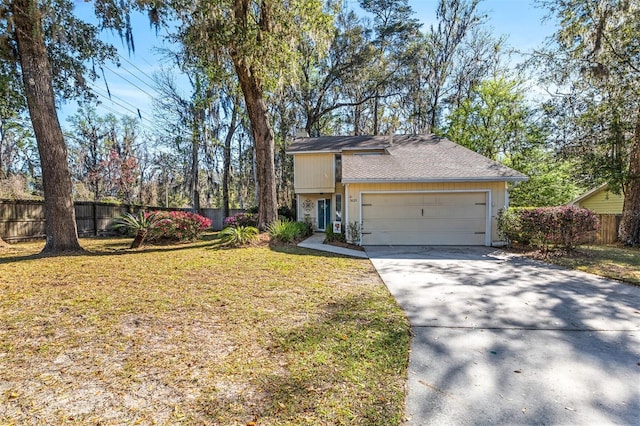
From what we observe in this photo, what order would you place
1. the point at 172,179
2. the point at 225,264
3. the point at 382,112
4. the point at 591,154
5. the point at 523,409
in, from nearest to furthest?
the point at 523,409, the point at 225,264, the point at 591,154, the point at 382,112, the point at 172,179

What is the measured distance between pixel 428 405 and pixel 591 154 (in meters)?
13.1

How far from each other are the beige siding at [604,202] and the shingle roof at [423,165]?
937cm

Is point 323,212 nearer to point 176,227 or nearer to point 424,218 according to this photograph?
point 424,218

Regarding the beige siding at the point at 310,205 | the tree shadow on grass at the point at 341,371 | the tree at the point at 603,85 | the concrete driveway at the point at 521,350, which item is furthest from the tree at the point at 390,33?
the tree shadow on grass at the point at 341,371

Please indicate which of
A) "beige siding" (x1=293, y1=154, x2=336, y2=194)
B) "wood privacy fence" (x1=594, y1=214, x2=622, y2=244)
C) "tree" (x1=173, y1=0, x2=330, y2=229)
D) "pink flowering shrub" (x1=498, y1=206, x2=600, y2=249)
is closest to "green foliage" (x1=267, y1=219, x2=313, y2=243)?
"tree" (x1=173, y1=0, x2=330, y2=229)

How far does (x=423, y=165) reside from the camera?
10430mm

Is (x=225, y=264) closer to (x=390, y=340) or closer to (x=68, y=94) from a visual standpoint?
(x=390, y=340)

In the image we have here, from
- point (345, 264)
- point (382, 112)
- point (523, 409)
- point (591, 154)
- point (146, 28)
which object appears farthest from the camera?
point (382, 112)

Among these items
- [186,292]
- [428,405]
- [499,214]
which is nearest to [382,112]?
[499,214]

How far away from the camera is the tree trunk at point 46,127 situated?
648 cm

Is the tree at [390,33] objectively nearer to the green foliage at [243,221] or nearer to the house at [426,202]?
the house at [426,202]

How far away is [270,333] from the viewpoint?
294cm

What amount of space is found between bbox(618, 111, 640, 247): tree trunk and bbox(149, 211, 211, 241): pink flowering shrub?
48.9 feet

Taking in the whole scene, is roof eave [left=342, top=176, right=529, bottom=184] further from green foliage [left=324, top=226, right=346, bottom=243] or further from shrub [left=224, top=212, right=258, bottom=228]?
shrub [left=224, top=212, right=258, bottom=228]
